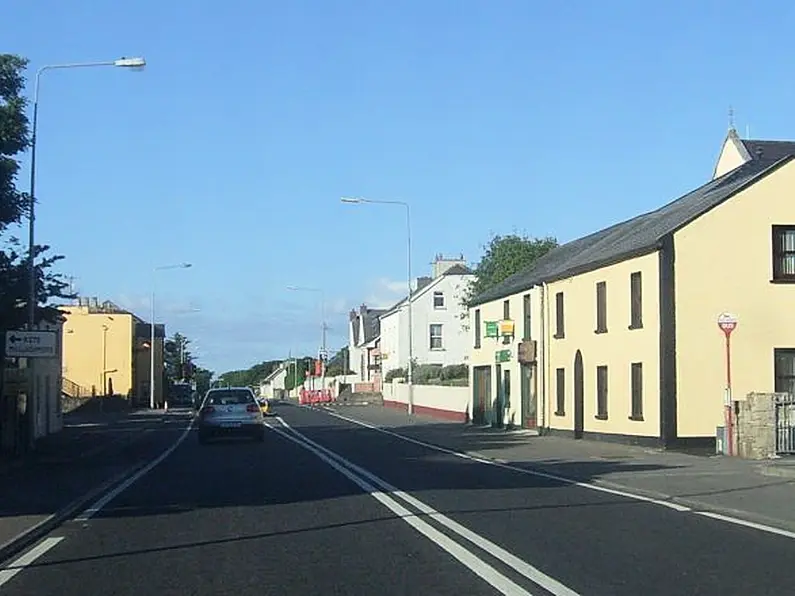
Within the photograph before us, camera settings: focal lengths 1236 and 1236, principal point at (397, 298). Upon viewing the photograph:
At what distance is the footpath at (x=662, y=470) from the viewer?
1795 cm

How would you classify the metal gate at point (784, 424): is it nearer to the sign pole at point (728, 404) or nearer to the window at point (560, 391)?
the sign pole at point (728, 404)

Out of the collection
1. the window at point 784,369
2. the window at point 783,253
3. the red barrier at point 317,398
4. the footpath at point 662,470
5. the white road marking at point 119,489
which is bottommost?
the white road marking at point 119,489

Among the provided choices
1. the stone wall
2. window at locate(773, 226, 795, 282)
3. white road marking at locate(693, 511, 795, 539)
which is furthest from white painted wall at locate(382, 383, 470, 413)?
white road marking at locate(693, 511, 795, 539)

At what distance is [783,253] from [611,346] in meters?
5.67

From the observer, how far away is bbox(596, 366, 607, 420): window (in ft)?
119

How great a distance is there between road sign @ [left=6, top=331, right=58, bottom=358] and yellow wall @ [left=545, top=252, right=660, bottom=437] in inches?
597

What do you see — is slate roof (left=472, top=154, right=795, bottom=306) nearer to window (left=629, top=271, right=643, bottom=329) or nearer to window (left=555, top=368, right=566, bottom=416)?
window (left=629, top=271, right=643, bottom=329)

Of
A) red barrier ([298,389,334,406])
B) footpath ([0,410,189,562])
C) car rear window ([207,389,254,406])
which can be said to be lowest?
footpath ([0,410,189,562])

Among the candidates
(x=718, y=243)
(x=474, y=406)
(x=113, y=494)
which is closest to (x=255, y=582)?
(x=113, y=494)


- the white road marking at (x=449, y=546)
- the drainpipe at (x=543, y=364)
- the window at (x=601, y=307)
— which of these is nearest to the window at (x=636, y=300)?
the window at (x=601, y=307)

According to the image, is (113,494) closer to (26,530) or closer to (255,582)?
(26,530)

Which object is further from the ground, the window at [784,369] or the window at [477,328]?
the window at [477,328]

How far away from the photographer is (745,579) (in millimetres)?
11047

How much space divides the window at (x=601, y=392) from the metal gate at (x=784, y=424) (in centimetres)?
933
